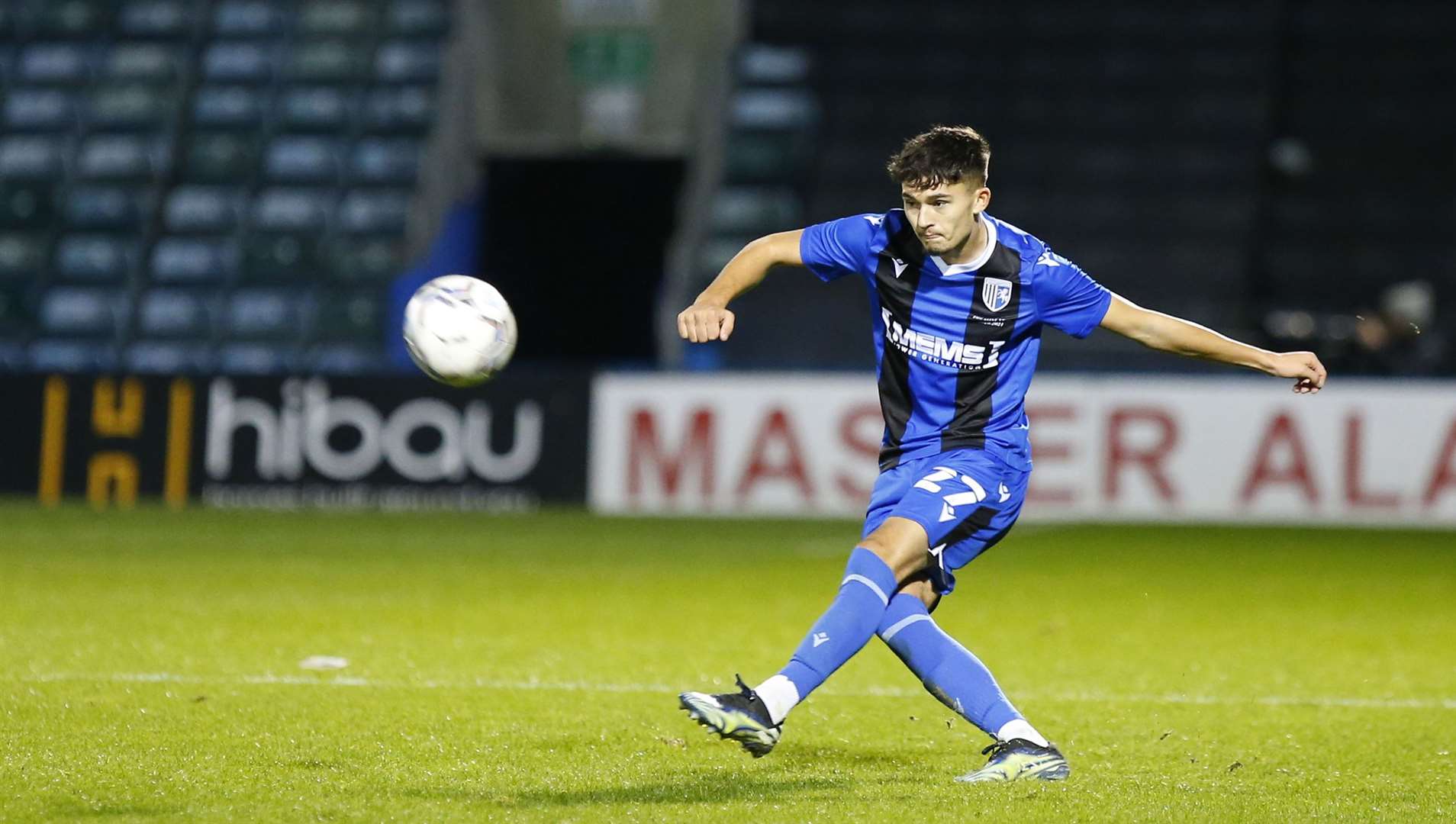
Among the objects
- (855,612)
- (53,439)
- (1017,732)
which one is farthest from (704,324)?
(53,439)

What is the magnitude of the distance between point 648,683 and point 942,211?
2.31m

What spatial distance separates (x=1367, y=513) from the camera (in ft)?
45.2

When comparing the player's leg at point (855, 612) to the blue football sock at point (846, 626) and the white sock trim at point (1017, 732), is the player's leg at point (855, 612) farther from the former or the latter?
the white sock trim at point (1017, 732)

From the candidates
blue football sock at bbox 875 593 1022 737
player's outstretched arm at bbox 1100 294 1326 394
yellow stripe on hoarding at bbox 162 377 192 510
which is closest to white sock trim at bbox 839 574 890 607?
blue football sock at bbox 875 593 1022 737

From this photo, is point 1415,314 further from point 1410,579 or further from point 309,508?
point 309,508

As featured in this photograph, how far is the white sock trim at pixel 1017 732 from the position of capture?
4477 mm

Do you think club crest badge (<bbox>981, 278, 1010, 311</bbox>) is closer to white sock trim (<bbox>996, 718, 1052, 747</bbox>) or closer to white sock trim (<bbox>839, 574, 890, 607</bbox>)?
white sock trim (<bbox>839, 574, 890, 607</bbox>)

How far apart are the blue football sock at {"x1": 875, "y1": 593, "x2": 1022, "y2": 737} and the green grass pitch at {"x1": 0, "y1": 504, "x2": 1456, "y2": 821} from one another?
0.19 m

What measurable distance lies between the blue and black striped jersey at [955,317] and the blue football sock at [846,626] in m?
0.45

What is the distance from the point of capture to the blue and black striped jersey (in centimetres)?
470

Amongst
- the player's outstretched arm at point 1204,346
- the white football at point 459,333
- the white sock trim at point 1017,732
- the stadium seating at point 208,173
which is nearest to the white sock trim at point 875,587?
the white sock trim at point 1017,732

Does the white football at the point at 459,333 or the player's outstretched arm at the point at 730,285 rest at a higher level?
the player's outstretched arm at the point at 730,285

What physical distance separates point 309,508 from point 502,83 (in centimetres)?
679

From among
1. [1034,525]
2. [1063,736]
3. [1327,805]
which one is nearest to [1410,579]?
[1034,525]
